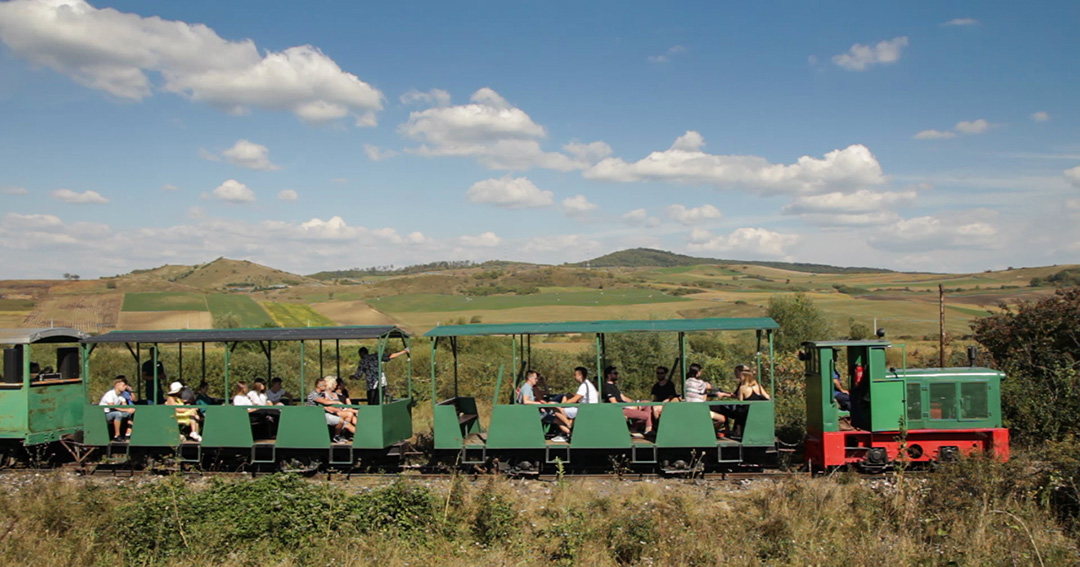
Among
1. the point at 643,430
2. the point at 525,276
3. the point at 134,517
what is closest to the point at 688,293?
the point at 525,276

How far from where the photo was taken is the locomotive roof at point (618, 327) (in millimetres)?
11711

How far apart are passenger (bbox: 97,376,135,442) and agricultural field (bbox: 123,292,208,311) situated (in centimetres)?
5066

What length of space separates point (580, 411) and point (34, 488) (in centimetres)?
824

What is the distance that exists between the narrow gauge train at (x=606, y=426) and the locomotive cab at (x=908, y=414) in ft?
0.05

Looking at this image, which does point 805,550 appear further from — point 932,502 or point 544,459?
point 544,459

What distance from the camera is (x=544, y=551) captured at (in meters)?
8.15

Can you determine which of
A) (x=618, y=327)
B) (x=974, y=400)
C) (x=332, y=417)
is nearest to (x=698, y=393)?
(x=618, y=327)

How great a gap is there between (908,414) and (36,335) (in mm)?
15469

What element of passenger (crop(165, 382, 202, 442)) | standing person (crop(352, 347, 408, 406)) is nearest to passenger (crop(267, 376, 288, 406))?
passenger (crop(165, 382, 202, 442))

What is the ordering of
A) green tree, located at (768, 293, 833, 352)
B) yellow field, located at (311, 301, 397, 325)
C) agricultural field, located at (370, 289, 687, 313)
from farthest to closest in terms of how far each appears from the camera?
agricultural field, located at (370, 289, 687, 313), yellow field, located at (311, 301, 397, 325), green tree, located at (768, 293, 833, 352)

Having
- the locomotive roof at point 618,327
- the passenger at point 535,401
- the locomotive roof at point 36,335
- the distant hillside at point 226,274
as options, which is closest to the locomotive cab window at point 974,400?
the locomotive roof at point 618,327

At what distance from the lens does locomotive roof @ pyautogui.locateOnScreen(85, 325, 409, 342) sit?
41.1ft

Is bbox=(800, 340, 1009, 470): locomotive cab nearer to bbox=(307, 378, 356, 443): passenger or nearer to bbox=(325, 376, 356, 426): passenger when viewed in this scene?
bbox=(325, 376, 356, 426): passenger

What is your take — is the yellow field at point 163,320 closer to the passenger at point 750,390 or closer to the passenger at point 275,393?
the passenger at point 275,393
